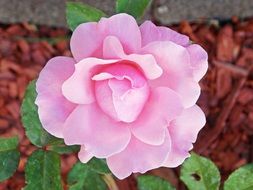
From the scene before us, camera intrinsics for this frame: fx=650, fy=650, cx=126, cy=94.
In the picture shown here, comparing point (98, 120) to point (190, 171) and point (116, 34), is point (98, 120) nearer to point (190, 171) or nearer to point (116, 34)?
point (116, 34)

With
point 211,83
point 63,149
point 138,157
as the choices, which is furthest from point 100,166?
point 211,83

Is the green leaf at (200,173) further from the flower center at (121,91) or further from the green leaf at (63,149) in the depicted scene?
the flower center at (121,91)

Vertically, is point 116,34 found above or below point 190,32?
above

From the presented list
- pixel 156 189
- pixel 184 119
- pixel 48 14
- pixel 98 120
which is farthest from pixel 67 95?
pixel 48 14

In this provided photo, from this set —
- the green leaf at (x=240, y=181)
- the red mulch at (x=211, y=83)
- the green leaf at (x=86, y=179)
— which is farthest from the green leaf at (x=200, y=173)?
the red mulch at (x=211, y=83)

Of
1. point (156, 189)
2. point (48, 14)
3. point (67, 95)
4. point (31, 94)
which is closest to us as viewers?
point (67, 95)

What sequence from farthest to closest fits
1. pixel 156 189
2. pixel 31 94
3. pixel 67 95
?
pixel 156 189 → pixel 31 94 → pixel 67 95
